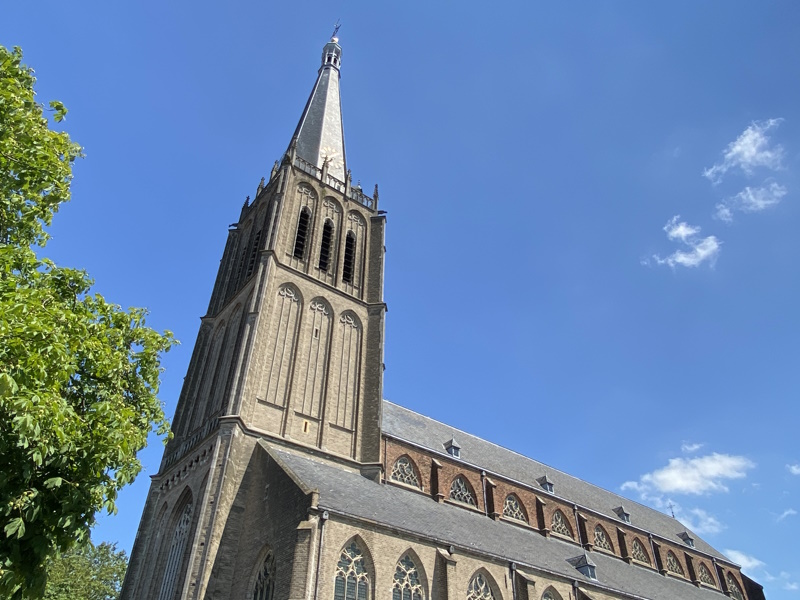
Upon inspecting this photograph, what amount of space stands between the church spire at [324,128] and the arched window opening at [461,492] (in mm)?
17927

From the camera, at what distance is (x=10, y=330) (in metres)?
7.38

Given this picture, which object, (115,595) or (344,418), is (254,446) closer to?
(344,418)

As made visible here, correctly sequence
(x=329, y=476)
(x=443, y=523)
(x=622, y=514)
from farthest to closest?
(x=622, y=514), (x=443, y=523), (x=329, y=476)

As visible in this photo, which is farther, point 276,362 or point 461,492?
point 461,492

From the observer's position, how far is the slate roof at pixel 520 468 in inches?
1201

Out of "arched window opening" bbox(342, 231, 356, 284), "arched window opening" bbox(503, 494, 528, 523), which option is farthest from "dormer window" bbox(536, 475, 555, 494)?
"arched window opening" bbox(342, 231, 356, 284)

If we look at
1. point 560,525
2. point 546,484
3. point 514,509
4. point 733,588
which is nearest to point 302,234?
point 514,509

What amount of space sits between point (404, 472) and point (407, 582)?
8.61 m

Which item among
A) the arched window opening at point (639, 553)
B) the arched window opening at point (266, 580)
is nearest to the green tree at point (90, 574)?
the arched window opening at point (266, 580)

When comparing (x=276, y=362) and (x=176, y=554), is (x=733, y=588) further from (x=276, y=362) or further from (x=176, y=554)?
(x=176, y=554)

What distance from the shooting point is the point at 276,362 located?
977 inches

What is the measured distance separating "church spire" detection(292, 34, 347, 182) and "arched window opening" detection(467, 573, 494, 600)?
22566mm

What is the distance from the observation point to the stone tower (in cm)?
2127

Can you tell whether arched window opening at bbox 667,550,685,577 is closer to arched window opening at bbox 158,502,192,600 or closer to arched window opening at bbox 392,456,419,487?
arched window opening at bbox 392,456,419,487
